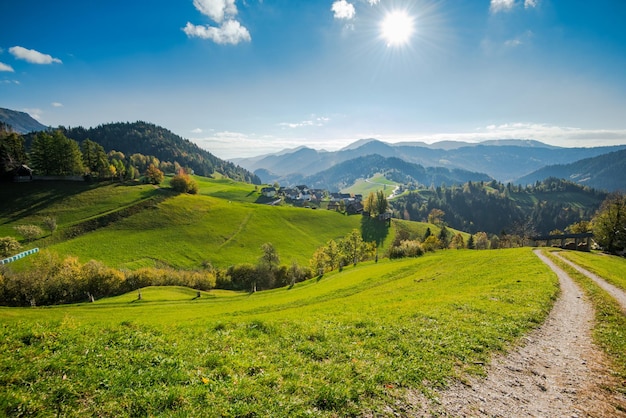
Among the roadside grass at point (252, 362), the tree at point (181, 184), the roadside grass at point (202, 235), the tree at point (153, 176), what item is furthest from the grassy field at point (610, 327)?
the tree at point (153, 176)

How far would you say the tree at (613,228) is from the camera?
219 feet

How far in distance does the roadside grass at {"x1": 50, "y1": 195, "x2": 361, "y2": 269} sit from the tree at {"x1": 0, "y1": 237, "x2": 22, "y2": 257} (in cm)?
787

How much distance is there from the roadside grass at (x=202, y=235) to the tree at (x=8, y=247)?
787 centimetres

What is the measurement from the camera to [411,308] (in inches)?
866

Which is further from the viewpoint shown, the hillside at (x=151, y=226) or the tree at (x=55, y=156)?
the tree at (x=55, y=156)

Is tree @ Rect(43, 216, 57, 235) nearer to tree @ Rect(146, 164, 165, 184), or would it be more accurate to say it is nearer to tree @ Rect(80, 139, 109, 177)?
tree @ Rect(80, 139, 109, 177)

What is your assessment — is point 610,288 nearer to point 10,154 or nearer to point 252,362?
point 252,362

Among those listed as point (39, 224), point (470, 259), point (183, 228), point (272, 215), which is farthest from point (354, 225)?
point (39, 224)

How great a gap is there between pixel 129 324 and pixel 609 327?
3121cm

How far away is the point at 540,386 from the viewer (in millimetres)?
11992

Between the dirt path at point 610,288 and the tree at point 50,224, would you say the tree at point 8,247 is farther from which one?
the dirt path at point 610,288

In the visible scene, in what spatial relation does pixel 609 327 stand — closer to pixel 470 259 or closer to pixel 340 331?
pixel 340 331

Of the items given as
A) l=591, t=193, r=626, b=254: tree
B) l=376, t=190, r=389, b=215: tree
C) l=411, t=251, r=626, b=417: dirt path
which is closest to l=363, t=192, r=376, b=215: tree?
l=376, t=190, r=389, b=215: tree

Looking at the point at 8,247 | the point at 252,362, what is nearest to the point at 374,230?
the point at 8,247
